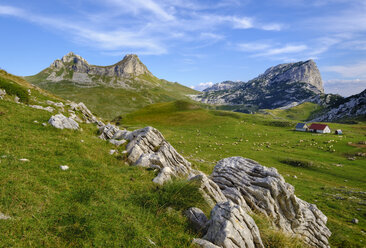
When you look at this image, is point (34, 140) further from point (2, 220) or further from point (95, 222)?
point (95, 222)

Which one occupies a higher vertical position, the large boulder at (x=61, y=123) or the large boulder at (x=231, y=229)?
the large boulder at (x=61, y=123)

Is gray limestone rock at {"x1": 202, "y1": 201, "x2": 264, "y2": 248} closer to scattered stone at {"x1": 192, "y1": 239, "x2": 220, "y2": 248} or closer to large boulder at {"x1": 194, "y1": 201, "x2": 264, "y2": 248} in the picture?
large boulder at {"x1": 194, "y1": 201, "x2": 264, "y2": 248}

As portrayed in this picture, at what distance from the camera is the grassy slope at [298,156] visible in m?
22.3

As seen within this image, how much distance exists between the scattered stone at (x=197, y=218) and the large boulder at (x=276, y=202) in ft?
14.5

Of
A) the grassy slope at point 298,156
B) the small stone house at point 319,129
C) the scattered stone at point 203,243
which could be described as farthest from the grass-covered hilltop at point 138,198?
the small stone house at point 319,129

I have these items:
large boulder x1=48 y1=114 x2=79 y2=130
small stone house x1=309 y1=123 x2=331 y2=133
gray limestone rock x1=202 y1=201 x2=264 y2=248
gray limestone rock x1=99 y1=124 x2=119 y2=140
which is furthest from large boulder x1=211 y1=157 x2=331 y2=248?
small stone house x1=309 y1=123 x2=331 y2=133

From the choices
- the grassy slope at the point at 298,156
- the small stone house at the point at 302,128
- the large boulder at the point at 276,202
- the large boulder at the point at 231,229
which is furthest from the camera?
the small stone house at the point at 302,128

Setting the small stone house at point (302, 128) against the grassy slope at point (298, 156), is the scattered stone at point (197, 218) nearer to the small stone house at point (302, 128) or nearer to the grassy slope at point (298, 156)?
the grassy slope at point (298, 156)

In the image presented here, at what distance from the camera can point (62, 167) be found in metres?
13.7

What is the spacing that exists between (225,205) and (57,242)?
7.60 meters

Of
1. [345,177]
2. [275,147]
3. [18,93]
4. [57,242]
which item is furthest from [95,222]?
[275,147]

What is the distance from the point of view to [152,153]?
20.3 meters

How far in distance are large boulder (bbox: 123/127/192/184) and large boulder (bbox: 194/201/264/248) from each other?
893 centimetres

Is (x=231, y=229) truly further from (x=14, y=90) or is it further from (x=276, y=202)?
(x=14, y=90)
